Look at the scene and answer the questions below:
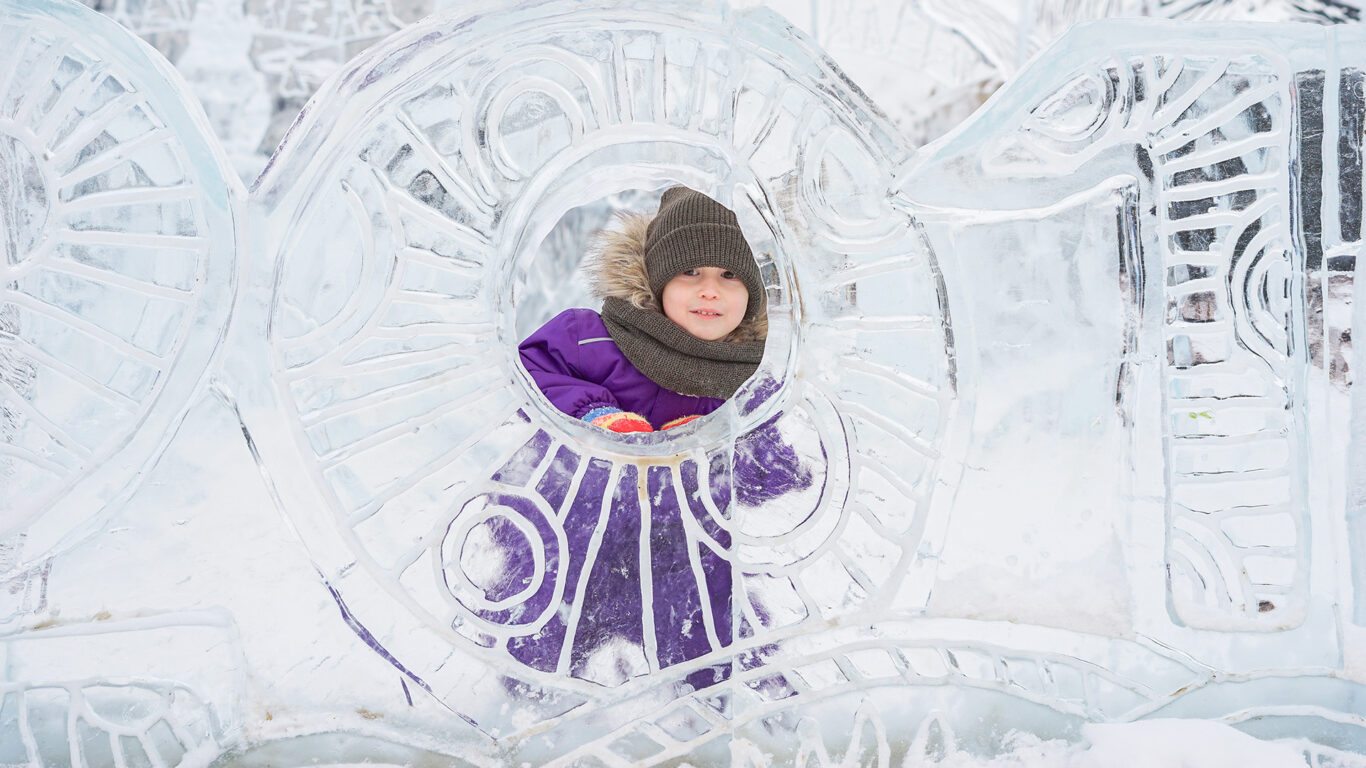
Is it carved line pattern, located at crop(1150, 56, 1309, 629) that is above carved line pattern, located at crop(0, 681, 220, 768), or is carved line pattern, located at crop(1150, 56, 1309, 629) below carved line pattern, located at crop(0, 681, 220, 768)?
above

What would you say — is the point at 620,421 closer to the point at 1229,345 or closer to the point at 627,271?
the point at 627,271

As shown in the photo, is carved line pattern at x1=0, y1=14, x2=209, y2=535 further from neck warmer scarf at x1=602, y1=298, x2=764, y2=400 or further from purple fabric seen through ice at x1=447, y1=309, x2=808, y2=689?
neck warmer scarf at x1=602, y1=298, x2=764, y2=400

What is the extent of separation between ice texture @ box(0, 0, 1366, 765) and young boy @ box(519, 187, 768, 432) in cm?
47

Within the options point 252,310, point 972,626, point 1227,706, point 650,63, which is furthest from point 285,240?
point 1227,706

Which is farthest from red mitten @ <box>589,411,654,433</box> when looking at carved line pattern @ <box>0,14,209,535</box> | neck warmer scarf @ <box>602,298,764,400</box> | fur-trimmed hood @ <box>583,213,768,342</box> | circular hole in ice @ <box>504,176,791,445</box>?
carved line pattern @ <box>0,14,209,535</box>

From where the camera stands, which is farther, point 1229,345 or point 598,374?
point 598,374

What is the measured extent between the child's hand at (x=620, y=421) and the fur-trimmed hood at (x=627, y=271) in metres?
0.22

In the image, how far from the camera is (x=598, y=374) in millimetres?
1370

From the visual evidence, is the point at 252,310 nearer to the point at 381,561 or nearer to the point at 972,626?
the point at 381,561

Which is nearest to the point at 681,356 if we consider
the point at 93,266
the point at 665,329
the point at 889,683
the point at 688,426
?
the point at 665,329

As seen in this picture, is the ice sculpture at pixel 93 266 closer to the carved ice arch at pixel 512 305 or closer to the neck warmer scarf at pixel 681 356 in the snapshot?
the carved ice arch at pixel 512 305

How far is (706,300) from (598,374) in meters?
0.20

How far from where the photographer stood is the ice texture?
750mm

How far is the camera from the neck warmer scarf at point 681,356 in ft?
4.33
